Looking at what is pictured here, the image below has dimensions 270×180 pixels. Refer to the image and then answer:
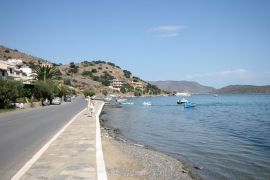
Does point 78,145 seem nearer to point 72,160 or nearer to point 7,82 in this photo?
point 72,160

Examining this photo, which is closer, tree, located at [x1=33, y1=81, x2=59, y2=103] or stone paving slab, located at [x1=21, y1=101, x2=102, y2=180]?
stone paving slab, located at [x1=21, y1=101, x2=102, y2=180]

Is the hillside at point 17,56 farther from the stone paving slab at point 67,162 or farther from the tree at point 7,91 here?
the stone paving slab at point 67,162

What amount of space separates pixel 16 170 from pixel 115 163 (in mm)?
3702

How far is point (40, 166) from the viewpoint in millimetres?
10039

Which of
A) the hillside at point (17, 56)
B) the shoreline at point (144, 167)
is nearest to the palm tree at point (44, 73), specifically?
the shoreline at point (144, 167)

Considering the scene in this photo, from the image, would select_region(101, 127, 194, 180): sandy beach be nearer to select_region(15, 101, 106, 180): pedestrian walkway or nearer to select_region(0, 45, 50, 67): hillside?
select_region(15, 101, 106, 180): pedestrian walkway

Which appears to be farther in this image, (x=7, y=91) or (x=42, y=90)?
(x=42, y=90)

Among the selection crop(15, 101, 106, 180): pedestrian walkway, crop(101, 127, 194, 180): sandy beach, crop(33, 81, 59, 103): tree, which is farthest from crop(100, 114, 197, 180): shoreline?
crop(33, 81, 59, 103): tree

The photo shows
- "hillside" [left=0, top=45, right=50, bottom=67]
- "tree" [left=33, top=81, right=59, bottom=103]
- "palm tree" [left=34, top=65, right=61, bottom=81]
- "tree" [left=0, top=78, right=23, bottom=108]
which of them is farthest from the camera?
"hillside" [left=0, top=45, right=50, bottom=67]

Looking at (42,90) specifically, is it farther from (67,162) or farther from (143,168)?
(67,162)

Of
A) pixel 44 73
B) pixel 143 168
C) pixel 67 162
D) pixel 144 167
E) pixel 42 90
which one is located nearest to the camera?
pixel 67 162

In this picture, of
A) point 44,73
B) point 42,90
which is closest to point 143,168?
point 42,90

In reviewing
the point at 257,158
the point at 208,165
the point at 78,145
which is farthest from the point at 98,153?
the point at 257,158

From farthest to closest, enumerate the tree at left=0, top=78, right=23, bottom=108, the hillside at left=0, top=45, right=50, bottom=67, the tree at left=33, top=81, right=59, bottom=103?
the hillside at left=0, top=45, right=50, bottom=67, the tree at left=33, top=81, right=59, bottom=103, the tree at left=0, top=78, right=23, bottom=108
